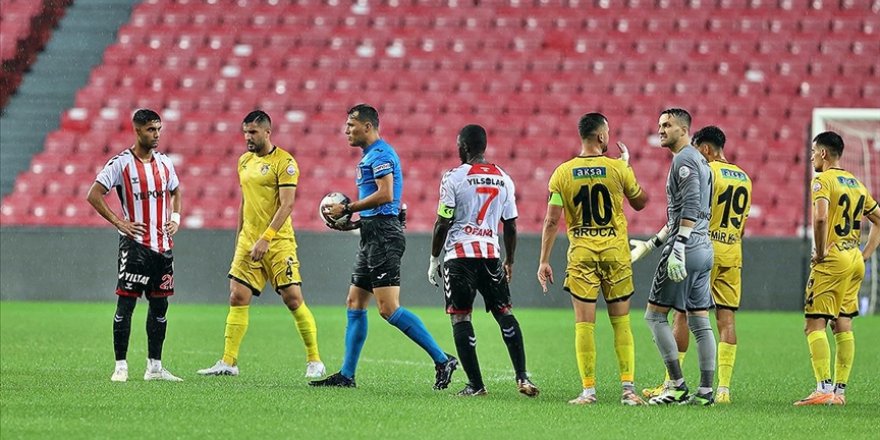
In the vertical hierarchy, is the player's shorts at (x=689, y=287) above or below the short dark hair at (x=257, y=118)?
below

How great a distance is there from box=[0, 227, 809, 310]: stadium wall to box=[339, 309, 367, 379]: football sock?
9849 mm

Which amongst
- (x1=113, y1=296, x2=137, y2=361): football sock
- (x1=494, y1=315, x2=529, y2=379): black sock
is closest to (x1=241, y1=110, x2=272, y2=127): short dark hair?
(x1=113, y1=296, x2=137, y2=361): football sock

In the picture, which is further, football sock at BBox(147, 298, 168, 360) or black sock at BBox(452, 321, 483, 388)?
football sock at BBox(147, 298, 168, 360)

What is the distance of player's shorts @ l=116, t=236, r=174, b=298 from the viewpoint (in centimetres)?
961

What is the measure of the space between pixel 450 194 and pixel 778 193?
592 inches

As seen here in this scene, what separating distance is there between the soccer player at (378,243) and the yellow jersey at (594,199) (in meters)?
1.32

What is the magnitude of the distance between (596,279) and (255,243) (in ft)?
9.26

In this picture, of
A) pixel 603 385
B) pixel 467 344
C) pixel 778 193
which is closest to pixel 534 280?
pixel 778 193

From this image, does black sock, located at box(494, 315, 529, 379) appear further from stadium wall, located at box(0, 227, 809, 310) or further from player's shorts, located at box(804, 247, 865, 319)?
stadium wall, located at box(0, 227, 809, 310)

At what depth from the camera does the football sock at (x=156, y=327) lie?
31.9 ft

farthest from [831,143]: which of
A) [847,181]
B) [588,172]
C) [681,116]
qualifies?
[588,172]

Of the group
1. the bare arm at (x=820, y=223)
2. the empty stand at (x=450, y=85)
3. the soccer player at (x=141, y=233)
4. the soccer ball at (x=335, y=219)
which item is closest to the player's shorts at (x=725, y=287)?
the bare arm at (x=820, y=223)

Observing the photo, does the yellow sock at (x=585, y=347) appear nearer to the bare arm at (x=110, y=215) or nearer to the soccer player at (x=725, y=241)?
the soccer player at (x=725, y=241)

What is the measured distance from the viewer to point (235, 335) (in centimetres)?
1021
